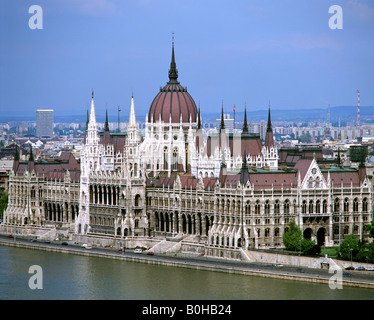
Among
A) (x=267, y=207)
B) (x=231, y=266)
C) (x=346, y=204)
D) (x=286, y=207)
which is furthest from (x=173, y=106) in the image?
(x=231, y=266)

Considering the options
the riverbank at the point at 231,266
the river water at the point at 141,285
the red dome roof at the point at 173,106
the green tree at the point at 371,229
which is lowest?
the river water at the point at 141,285

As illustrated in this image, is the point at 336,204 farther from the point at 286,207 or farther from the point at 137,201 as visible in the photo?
the point at 137,201

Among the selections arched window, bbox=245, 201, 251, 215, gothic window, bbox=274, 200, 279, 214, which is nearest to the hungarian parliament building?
gothic window, bbox=274, 200, 279, 214

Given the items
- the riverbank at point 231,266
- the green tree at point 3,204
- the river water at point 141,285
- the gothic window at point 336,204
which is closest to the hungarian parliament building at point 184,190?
the gothic window at point 336,204

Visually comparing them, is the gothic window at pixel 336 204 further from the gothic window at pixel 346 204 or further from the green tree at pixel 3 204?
the green tree at pixel 3 204

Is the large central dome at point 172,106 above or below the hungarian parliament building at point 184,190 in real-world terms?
above
